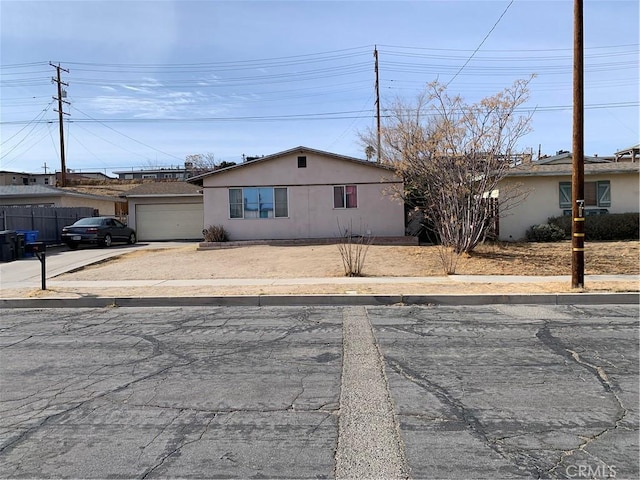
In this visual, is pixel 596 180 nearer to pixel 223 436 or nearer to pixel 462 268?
pixel 462 268

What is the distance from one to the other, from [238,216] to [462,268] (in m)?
12.0

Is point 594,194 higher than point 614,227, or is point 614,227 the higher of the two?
point 594,194

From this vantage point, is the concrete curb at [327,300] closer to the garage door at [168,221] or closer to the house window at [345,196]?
the house window at [345,196]

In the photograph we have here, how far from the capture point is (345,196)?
903 inches

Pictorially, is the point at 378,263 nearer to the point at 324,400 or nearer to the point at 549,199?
the point at 549,199

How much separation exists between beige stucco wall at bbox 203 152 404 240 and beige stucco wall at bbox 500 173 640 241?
497 cm

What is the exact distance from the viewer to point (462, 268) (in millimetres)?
14242

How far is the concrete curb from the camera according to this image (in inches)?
389

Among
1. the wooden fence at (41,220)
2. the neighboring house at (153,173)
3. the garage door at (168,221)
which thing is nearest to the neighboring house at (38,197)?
the wooden fence at (41,220)

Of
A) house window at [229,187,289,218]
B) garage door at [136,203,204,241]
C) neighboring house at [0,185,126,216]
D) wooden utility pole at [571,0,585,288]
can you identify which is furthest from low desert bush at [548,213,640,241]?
neighboring house at [0,185,126,216]

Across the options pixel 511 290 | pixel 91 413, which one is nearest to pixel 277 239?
pixel 511 290

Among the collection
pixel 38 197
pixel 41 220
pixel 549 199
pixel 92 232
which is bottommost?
pixel 92 232

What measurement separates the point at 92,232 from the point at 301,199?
9.86 metres

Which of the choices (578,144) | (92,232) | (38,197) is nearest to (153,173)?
(38,197)
